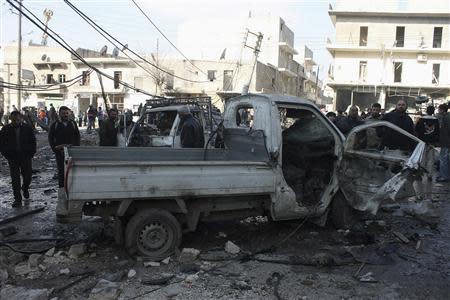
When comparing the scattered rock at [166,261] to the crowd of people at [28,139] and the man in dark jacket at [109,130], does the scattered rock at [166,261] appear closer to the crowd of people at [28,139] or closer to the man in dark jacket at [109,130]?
the crowd of people at [28,139]

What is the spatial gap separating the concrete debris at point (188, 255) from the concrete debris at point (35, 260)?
4.98 feet

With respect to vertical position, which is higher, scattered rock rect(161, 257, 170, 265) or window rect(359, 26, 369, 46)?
window rect(359, 26, 369, 46)

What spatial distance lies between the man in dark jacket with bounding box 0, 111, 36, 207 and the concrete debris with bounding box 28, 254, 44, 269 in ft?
9.99

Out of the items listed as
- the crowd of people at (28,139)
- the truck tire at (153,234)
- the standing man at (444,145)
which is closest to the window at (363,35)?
the standing man at (444,145)

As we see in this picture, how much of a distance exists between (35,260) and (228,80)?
1844 inches

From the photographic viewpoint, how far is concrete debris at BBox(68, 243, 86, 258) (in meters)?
5.46

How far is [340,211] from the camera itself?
6.65 metres

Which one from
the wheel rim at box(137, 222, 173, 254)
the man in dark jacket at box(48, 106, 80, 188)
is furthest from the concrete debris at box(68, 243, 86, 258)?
the man in dark jacket at box(48, 106, 80, 188)

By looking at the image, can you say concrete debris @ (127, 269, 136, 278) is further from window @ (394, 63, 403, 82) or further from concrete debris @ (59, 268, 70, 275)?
window @ (394, 63, 403, 82)

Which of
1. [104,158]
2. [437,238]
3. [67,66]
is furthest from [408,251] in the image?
[67,66]

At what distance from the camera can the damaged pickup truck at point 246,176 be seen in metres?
5.15

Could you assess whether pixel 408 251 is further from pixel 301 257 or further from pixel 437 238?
pixel 301 257

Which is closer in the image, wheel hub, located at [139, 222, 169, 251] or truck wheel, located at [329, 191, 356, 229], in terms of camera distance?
wheel hub, located at [139, 222, 169, 251]

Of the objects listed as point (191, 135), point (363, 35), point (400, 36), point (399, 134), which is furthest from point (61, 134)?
point (400, 36)
